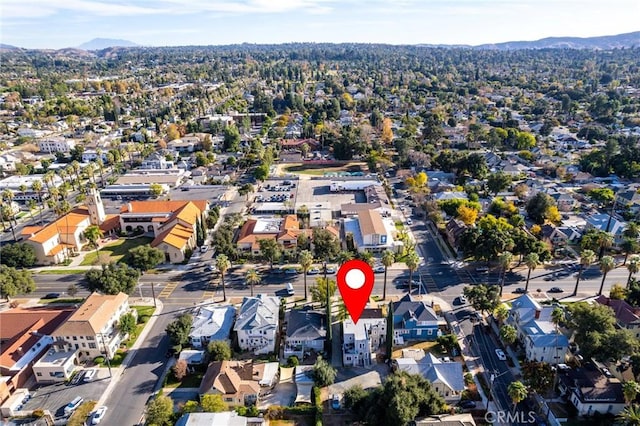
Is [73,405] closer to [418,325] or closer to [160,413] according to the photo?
[160,413]

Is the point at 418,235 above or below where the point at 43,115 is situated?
below

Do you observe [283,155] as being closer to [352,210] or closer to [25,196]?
[352,210]

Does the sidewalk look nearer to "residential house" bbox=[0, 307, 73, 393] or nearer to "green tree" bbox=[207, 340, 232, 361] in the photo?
"green tree" bbox=[207, 340, 232, 361]

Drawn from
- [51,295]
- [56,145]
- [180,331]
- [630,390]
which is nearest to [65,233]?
[51,295]

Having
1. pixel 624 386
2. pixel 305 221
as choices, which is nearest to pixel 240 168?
pixel 305 221

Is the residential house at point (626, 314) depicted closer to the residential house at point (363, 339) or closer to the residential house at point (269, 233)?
the residential house at point (363, 339)

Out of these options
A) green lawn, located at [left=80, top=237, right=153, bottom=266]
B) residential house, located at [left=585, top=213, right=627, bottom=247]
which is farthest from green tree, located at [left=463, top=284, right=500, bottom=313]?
green lawn, located at [left=80, top=237, right=153, bottom=266]

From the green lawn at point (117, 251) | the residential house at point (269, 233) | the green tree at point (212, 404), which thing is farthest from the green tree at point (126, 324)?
the residential house at point (269, 233)
